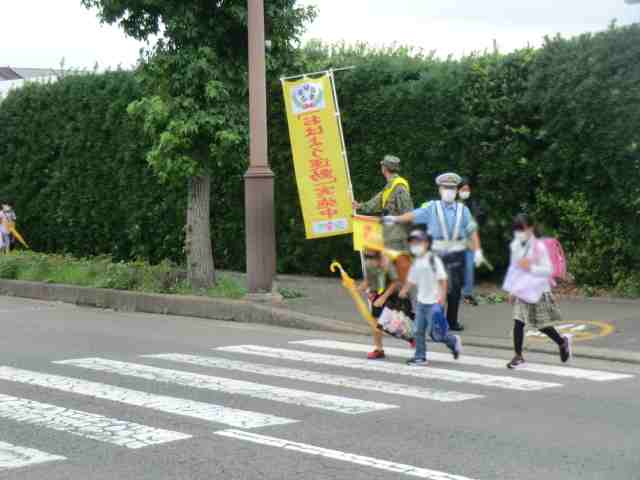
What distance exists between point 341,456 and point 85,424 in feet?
7.33

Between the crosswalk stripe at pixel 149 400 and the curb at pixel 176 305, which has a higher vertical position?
the curb at pixel 176 305

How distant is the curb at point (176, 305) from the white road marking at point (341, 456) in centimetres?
612

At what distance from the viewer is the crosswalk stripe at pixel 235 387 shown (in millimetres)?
8617

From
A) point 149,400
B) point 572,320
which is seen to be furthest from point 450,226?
point 572,320

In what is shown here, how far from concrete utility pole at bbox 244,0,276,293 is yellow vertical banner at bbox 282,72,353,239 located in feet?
1.58

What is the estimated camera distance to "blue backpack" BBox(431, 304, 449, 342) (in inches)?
310

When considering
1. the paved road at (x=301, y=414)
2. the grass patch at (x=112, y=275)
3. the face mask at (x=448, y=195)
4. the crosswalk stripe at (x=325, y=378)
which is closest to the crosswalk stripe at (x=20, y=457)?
the paved road at (x=301, y=414)

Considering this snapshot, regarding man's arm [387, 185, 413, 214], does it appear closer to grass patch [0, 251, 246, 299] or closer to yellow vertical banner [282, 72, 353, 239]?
yellow vertical banner [282, 72, 353, 239]

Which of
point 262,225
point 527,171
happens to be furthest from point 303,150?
point 527,171

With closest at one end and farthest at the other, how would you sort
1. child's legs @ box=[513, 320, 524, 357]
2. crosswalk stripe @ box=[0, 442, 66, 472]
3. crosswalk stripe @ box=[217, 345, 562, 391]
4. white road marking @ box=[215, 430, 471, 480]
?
white road marking @ box=[215, 430, 471, 480]
crosswalk stripe @ box=[0, 442, 66, 472]
child's legs @ box=[513, 320, 524, 357]
crosswalk stripe @ box=[217, 345, 562, 391]

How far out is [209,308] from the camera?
15781 mm

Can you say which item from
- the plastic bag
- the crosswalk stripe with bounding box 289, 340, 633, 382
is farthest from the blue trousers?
the crosswalk stripe with bounding box 289, 340, 633, 382

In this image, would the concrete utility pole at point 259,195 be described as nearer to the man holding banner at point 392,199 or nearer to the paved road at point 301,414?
the paved road at point 301,414

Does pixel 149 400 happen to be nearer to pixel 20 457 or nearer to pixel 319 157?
pixel 20 457
